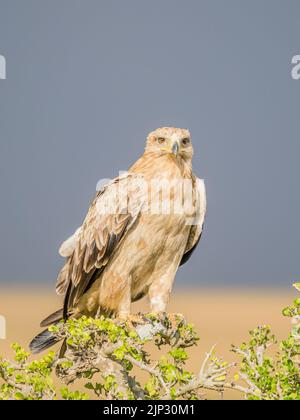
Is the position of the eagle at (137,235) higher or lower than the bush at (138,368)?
higher

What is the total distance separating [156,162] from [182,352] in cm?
280

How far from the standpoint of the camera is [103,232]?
8523mm

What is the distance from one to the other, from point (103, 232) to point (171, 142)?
126cm

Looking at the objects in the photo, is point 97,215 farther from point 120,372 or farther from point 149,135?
point 120,372

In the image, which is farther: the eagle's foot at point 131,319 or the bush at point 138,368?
the eagle's foot at point 131,319

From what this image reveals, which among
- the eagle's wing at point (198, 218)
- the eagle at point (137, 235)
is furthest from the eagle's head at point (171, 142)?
the eagle's wing at point (198, 218)

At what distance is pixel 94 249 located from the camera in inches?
336

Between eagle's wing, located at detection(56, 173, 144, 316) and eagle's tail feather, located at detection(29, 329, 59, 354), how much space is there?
1.34ft

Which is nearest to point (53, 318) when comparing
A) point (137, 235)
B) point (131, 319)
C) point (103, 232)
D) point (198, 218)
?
point (131, 319)

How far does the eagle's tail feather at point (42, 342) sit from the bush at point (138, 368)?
1.22m

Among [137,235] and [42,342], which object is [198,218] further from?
[42,342]

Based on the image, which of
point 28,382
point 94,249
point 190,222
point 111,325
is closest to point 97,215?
point 94,249

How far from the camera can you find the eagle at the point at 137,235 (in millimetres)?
8367

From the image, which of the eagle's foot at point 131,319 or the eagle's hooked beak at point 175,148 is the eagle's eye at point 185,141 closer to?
the eagle's hooked beak at point 175,148
